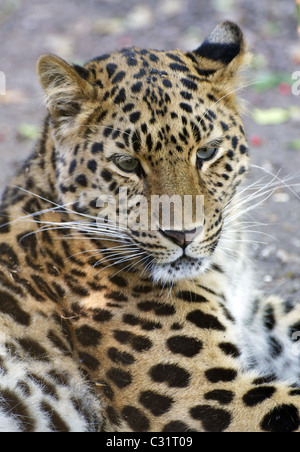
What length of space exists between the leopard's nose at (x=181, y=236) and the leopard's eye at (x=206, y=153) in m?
0.61

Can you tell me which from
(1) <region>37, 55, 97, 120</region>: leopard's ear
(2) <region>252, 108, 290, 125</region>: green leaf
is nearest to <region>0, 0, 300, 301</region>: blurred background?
(2) <region>252, 108, 290, 125</region>: green leaf

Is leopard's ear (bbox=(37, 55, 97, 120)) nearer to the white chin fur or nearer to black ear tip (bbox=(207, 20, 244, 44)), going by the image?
black ear tip (bbox=(207, 20, 244, 44))

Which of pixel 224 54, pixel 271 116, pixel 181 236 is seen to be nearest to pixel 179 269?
pixel 181 236

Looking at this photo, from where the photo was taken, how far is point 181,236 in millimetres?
4891

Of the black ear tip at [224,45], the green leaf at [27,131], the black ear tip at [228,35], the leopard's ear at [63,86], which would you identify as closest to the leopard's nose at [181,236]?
the leopard's ear at [63,86]

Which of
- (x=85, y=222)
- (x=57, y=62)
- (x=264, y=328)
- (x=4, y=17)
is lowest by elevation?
(x=264, y=328)

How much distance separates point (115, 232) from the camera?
208 inches

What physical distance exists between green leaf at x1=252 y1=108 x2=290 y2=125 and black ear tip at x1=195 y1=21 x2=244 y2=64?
16.7 ft

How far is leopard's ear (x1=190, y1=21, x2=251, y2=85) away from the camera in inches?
216

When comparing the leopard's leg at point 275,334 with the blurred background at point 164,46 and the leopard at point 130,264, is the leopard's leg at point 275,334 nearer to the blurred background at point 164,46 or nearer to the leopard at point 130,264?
the leopard at point 130,264

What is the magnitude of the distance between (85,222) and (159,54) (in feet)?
4.79

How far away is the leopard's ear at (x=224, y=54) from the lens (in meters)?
5.48
